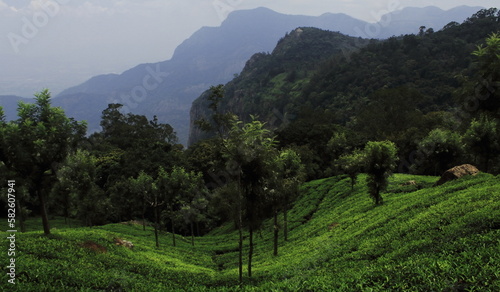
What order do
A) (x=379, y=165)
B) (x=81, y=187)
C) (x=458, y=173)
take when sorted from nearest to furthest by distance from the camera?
1. (x=458, y=173)
2. (x=379, y=165)
3. (x=81, y=187)

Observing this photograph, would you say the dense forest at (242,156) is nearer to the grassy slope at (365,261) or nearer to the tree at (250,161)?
the tree at (250,161)

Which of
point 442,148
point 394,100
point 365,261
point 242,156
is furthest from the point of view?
point 394,100

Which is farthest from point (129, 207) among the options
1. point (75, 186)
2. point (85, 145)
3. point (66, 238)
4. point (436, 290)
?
point (436, 290)

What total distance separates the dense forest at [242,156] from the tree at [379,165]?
127 millimetres

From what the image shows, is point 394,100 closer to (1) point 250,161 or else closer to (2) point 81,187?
(2) point 81,187

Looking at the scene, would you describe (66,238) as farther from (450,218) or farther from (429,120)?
(429,120)

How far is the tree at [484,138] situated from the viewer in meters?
37.0

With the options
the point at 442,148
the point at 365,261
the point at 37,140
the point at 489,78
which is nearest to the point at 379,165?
the point at 442,148

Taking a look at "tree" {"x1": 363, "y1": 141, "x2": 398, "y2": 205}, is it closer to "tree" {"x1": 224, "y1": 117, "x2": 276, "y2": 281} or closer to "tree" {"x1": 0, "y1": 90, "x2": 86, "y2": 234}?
"tree" {"x1": 224, "y1": 117, "x2": 276, "y2": 281}

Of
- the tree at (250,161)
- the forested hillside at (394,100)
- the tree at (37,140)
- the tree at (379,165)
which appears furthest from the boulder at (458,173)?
the tree at (37,140)

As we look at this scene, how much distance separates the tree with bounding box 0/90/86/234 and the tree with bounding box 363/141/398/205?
31.6 meters

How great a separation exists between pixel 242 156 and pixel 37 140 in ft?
48.7

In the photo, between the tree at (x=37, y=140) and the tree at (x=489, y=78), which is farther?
the tree at (x=489, y=78)

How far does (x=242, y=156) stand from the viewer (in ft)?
59.6
